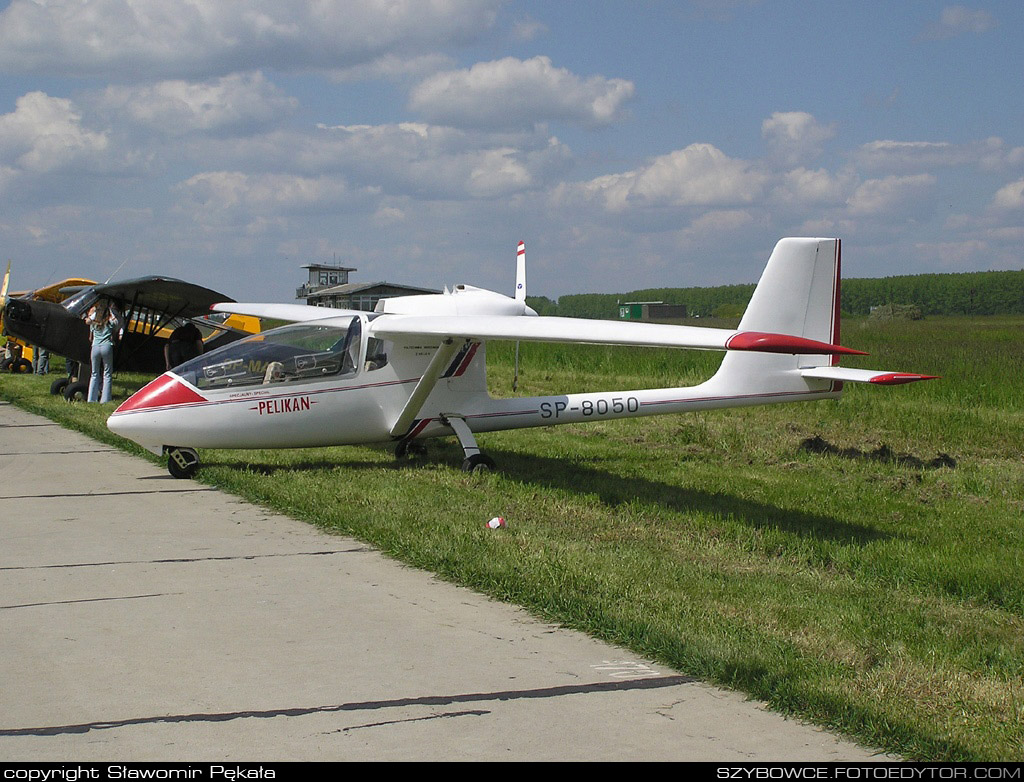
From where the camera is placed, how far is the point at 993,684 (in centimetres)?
457

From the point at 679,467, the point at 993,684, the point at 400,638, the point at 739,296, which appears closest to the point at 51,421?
the point at 679,467

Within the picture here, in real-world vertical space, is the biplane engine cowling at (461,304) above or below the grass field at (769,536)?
above

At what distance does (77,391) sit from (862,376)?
14.0 m

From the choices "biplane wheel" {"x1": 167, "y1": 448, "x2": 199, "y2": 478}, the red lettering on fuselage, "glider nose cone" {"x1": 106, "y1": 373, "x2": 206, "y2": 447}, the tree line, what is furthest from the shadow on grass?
the tree line

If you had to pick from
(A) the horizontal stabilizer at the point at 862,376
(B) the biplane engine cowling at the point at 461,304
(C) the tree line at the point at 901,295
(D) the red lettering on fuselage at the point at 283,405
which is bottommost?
(D) the red lettering on fuselage at the point at 283,405

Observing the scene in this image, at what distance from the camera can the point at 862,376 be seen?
1017 cm

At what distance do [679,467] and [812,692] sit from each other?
7.71 meters

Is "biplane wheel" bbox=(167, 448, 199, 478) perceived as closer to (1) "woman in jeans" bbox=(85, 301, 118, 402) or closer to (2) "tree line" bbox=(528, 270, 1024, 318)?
(1) "woman in jeans" bbox=(85, 301, 118, 402)

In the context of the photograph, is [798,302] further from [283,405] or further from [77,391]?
[77,391]

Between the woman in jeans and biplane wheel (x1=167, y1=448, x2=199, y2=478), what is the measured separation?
298 inches

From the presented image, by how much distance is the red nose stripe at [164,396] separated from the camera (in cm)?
999

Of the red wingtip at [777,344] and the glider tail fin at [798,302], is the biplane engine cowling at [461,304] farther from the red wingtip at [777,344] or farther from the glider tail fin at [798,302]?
the red wingtip at [777,344]

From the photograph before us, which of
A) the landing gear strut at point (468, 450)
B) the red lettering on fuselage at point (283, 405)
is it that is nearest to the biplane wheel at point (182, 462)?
the red lettering on fuselage at point (283, 405)

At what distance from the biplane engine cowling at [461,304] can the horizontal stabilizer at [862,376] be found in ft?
10.7
